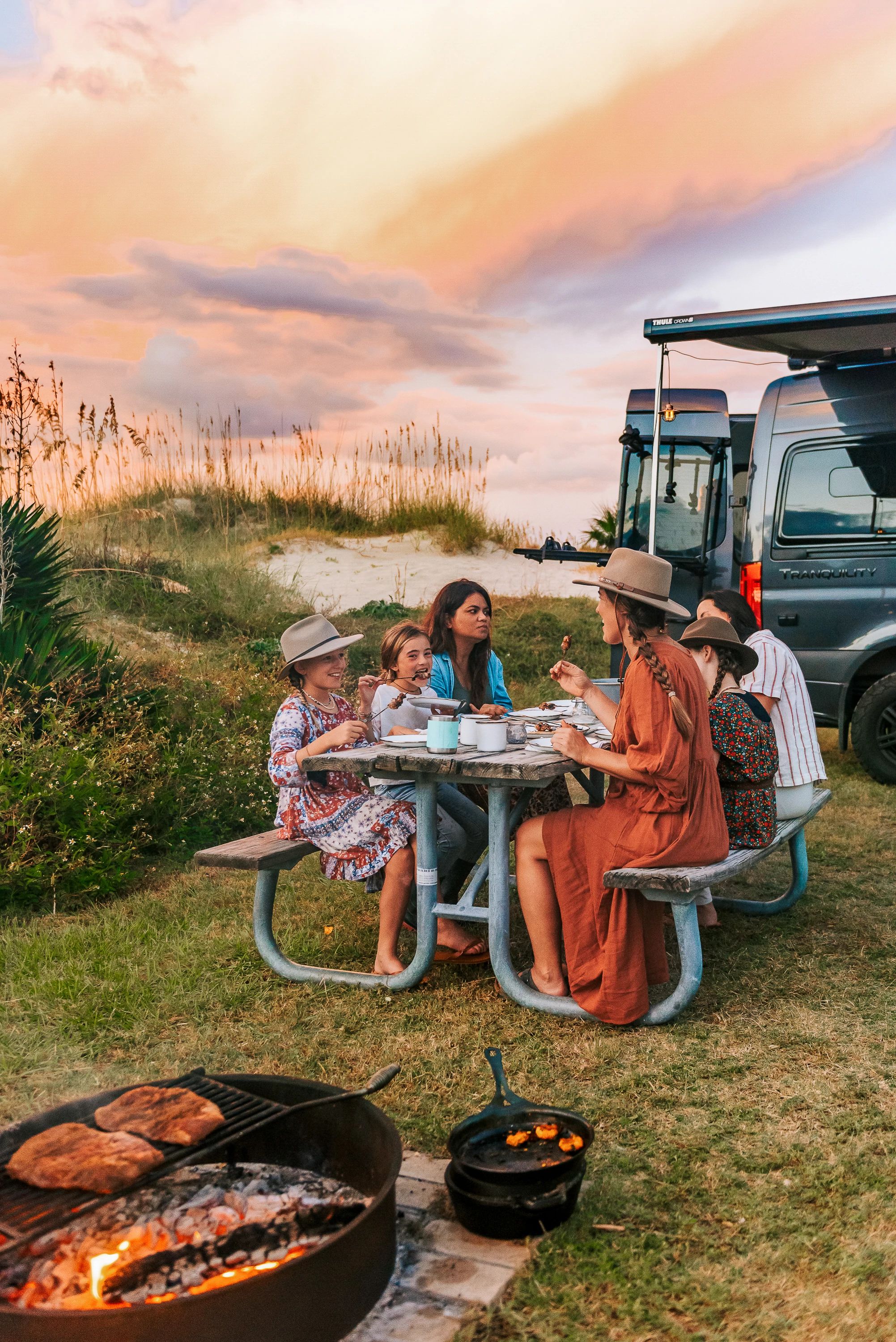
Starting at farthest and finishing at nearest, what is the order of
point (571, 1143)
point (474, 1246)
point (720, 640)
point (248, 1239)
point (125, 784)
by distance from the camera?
point (125, 784) → point (720, 640) → point (571, 1143) → point (474, 1246) → point (248, 1239)

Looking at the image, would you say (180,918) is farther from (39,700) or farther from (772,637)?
(772,637)

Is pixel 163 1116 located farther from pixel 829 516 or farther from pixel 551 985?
pixel 829 516

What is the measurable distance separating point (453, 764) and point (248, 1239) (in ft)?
5.80

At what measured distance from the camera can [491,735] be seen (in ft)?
12.9

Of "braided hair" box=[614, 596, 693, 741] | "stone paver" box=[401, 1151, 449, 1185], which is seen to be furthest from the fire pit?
"braided hair" box=[614, 596, 693, 741]

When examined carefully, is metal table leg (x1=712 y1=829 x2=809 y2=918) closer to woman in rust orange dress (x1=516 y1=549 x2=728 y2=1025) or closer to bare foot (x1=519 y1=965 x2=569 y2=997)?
woman in rust orange dress (x1=516 y1=549 x2=728 y2=1025)

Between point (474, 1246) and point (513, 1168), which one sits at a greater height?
point (513, 1168)

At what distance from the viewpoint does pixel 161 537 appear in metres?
12.5

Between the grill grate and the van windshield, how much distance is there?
25.5 feet

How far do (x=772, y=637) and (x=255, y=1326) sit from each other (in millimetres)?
3898

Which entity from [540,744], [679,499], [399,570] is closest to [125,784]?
[540,744]

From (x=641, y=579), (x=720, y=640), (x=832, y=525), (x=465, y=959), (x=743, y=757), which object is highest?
(x=832, y=525)

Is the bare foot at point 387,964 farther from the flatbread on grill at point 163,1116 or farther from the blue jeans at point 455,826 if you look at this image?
the flatbread on grill at point 163,1116

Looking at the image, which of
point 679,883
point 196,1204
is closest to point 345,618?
point 679,883
